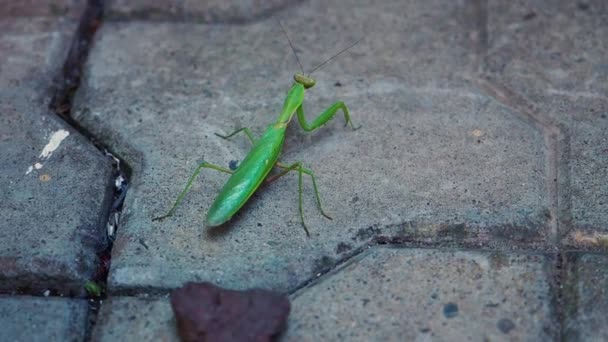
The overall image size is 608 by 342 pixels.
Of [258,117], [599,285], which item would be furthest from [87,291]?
[599,285]

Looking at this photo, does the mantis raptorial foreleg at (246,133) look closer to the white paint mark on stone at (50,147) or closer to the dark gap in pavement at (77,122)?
the dark gap in pavement at (77,122)

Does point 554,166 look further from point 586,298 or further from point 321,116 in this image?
point 321,116

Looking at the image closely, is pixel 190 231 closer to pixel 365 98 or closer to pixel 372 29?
pixel 365 98

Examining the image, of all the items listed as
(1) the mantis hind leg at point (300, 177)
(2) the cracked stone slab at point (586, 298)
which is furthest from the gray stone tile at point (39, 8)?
(2) the cracked stone slab at point (586, 298)

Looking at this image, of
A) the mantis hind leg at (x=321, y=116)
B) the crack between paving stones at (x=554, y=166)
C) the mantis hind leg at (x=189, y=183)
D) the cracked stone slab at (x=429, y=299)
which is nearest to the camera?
the cracked stone slab at (x=429, y=299)

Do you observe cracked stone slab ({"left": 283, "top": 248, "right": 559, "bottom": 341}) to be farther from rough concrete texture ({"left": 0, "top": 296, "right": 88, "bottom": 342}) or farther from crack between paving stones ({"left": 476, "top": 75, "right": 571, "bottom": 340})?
rough concrete texture ({"left": 0, "top": 296, "right": 88, "bottom": 342})

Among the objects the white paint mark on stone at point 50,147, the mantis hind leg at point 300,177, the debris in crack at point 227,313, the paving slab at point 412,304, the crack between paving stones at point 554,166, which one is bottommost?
the crack between paving stones at point 554,166
